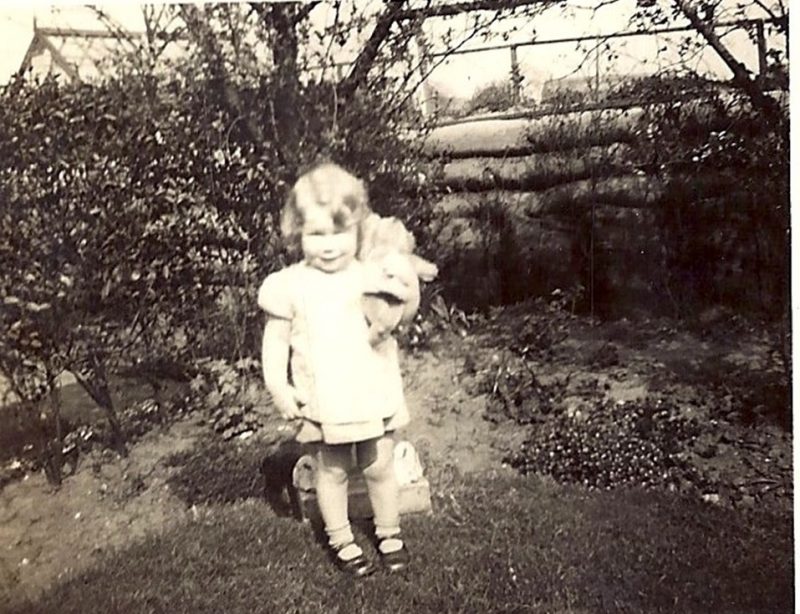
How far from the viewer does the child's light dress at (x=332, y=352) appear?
1773mm

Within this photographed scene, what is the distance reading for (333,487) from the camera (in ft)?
5.96

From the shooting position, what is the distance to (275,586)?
1803mm

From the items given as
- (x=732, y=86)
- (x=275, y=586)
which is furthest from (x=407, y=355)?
(x=732, y=86)

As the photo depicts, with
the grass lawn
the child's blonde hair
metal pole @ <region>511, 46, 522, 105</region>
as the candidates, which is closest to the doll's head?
the child's blonde hair

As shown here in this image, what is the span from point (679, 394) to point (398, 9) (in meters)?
0.94

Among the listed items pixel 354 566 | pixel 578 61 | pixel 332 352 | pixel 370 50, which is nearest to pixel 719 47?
pixel 578 61

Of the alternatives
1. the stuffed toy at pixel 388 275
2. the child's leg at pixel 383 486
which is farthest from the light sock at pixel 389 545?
the stuffed toy at pixel 388 275

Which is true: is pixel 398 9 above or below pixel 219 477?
above

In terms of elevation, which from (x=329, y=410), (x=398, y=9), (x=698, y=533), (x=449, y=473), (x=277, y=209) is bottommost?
(x=698, y=533)

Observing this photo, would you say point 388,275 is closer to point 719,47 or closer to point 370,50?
point 370,50

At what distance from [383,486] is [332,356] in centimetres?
28

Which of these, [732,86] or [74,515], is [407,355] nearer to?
[74,515]

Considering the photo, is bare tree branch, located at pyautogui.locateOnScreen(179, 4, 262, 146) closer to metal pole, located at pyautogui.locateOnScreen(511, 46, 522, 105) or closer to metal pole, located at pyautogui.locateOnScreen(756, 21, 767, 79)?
metal pole, located at pyautogui.locateOnScreen(511, 46, 522, 105)

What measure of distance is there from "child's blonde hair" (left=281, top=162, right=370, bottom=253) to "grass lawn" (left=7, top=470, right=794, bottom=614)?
55cm
